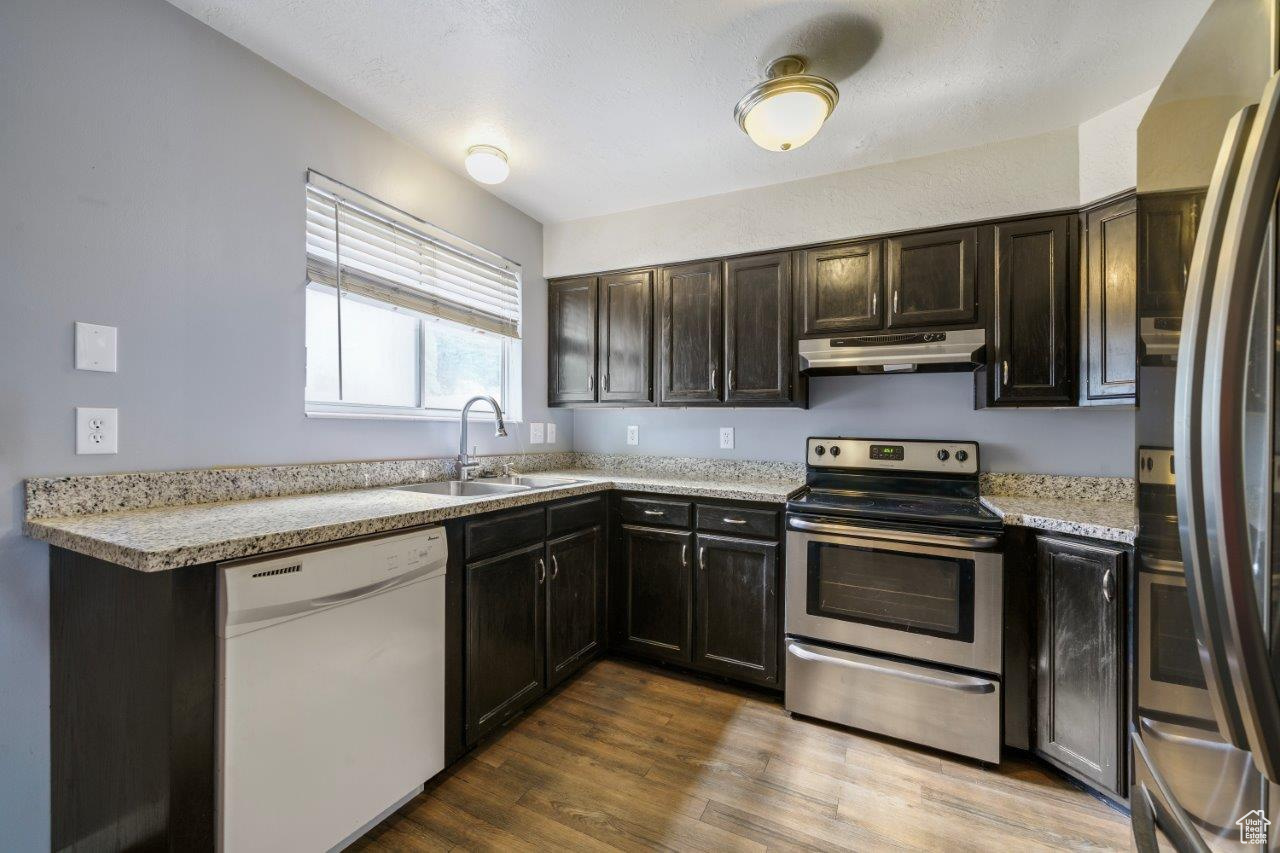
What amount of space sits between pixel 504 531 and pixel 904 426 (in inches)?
78.6

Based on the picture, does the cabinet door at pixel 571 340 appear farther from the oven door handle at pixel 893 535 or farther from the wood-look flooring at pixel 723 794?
the wood-look flooring at pixel 723 794

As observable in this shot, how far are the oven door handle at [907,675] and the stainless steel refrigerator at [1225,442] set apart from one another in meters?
1.37

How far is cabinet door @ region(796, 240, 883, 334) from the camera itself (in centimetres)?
242

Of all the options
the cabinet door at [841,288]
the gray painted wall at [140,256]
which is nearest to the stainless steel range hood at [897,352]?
the cabinet door at [841,288]

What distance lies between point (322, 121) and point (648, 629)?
2.59 metres

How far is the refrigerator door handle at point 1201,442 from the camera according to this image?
51 cm

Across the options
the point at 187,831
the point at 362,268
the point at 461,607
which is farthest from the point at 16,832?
the point at 362,268

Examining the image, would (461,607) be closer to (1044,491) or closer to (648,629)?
(648,629)

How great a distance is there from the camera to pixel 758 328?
2.65 meters

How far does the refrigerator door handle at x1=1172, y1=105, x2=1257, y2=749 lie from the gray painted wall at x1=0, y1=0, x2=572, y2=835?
2.24 metres

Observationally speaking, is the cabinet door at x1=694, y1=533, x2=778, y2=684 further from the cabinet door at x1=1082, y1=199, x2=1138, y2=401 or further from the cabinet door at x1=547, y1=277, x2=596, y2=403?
the cabinet door at x1=1082, y1=199, x2=1138, y2=401

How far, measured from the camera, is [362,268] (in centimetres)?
215

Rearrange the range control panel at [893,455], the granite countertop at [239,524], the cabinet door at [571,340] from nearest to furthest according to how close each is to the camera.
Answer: the granite countertop at [239,524] → the range control panel at [893,455] → the cabinet door at [571,340]

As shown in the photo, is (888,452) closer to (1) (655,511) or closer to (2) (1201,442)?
(1) (655,511)
